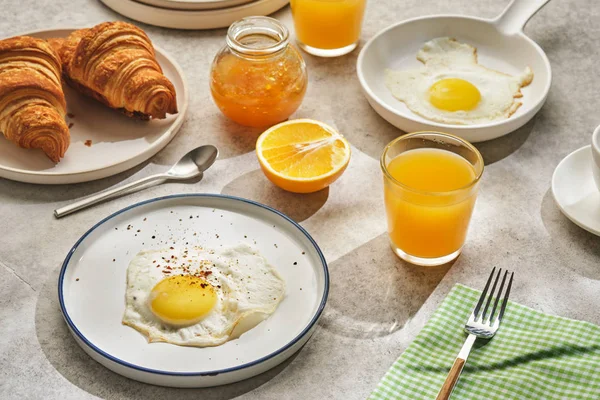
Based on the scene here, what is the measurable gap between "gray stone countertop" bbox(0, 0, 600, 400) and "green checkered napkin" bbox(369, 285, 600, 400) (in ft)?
0.17

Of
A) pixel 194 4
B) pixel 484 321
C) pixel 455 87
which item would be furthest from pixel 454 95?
pixel 194 4

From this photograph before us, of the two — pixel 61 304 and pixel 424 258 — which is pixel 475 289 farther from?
pixel 61 304

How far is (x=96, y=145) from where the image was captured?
189cm

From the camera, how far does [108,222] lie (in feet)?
5.27

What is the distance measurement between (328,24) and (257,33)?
312 millimetres

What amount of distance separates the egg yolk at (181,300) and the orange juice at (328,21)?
1.00 m

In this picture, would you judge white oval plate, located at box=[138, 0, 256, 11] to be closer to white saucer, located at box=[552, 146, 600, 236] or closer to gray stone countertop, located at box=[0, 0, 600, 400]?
gray stone countertop, located at box=[0, 0, 600, 400]

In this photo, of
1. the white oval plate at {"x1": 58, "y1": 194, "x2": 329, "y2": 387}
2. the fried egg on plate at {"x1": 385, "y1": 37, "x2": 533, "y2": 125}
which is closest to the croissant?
the white oval plate at {"x1": 58, "y1": 194, "x2": 329, "y2": 387}

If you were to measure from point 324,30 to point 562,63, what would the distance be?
72cm

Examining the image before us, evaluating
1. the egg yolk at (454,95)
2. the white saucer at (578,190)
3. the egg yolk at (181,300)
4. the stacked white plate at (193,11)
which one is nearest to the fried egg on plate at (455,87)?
the egg yolk at (454,95)

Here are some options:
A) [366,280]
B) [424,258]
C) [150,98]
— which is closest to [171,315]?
[366,280]

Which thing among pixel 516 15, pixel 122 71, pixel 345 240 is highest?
pixel 122 71

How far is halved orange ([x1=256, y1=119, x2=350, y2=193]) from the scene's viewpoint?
5.58 ft

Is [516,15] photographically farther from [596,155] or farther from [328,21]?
[596,155]
